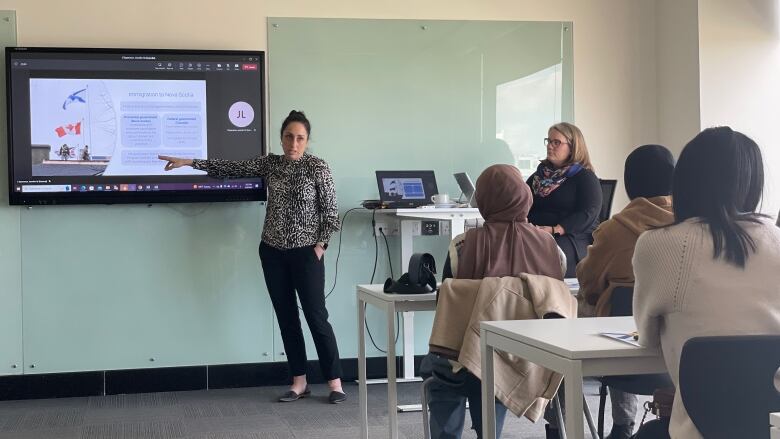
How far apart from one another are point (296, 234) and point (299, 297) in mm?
370

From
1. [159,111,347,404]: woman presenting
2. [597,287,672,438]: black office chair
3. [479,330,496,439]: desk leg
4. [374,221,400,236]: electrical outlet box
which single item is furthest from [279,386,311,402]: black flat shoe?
[479,330,496,439]: desk leg

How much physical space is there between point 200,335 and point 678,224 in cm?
390

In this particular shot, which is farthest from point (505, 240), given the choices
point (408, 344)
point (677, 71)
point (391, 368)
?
point (677, 71)

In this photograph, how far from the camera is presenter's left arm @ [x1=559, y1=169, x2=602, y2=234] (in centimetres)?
464

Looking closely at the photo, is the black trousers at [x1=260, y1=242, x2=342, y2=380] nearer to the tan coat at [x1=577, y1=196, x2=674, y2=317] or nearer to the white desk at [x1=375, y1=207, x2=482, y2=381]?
the white desk at [x1=375, y1=207, x2=482, y2=381]

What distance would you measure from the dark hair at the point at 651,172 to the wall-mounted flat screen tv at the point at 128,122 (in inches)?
107

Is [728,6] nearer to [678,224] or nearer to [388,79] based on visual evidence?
[388,79]

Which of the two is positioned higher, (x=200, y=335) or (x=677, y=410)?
(x=677, y=410)

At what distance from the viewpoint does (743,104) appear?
5297 millimetres

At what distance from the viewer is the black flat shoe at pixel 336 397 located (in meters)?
4.91

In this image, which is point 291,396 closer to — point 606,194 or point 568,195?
point 568,195

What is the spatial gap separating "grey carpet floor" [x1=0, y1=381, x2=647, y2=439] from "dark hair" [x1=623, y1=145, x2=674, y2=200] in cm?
147

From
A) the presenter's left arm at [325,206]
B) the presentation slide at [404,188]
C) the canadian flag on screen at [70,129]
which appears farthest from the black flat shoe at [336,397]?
the canadian flag on screen at [70,129]

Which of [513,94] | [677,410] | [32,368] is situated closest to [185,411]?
[32,368]
